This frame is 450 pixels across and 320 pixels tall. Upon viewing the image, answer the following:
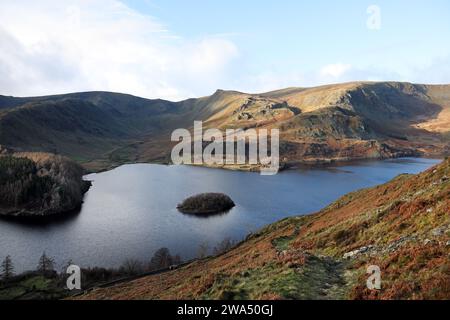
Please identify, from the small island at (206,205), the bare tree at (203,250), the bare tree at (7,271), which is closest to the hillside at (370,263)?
the bare tree at (203,250)

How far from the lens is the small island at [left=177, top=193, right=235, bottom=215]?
144625 millimetres

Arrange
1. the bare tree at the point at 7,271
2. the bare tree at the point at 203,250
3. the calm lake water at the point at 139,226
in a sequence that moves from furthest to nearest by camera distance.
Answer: the calm lake water at the point at 139,226, the bare tree at the point at 203,250, the bare tree at the point at 7,271

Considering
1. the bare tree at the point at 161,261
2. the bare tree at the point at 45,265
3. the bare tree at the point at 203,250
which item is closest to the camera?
the bare tree at the point at 161,261

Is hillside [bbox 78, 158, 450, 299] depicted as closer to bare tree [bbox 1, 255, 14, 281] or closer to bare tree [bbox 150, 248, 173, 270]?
bare tree [bbox 150, 248, 173, 270]

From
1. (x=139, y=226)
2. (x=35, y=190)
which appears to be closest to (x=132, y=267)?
(x=139, y=226)

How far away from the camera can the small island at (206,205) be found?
474ft

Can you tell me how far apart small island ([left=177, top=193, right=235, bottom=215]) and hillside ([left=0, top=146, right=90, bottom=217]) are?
161 feet

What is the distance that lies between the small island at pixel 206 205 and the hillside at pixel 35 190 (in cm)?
4898

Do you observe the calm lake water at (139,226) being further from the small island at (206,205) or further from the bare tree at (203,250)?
the small island at (206,205)

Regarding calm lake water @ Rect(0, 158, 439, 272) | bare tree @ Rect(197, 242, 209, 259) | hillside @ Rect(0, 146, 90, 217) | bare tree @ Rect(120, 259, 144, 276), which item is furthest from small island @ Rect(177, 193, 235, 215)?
bare tree @ Rect(120, 259, 144, 276)

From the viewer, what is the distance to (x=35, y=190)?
169625 millimetres
